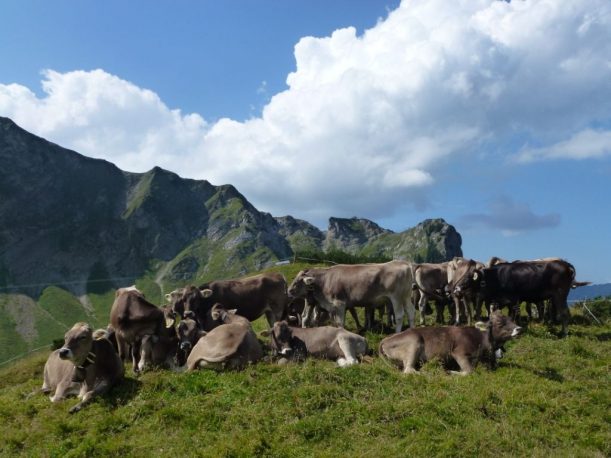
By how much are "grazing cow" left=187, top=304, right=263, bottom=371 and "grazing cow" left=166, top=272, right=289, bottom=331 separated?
272 centimetres

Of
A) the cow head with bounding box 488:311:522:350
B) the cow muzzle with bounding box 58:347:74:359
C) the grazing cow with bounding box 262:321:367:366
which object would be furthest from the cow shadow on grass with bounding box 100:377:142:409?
the cow head with bounding box 488:311:522:350

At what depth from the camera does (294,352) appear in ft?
50.2

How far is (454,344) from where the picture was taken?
48.1 ft

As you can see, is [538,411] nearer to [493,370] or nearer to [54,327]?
[493,370]

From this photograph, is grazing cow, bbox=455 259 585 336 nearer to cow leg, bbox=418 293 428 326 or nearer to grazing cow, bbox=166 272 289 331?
cow leg, bbox=418 293 428 326

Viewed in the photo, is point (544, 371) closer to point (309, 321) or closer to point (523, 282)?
point (523, 282)

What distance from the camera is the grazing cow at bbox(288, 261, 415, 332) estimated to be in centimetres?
1986

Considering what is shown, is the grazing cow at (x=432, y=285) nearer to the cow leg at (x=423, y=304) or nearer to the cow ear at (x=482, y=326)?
→ the cow leg at (x=423, y=304)

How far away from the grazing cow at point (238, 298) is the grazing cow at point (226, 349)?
2720 millimetres

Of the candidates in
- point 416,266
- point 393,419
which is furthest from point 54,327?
point 393,419

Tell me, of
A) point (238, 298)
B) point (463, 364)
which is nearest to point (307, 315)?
point (238, 298)

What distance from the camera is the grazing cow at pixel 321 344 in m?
15.3

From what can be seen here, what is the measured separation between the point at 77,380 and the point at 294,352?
5525 millimetres

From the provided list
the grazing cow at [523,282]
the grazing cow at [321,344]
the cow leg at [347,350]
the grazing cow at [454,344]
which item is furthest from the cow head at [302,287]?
the grazing cow at [454,344]
